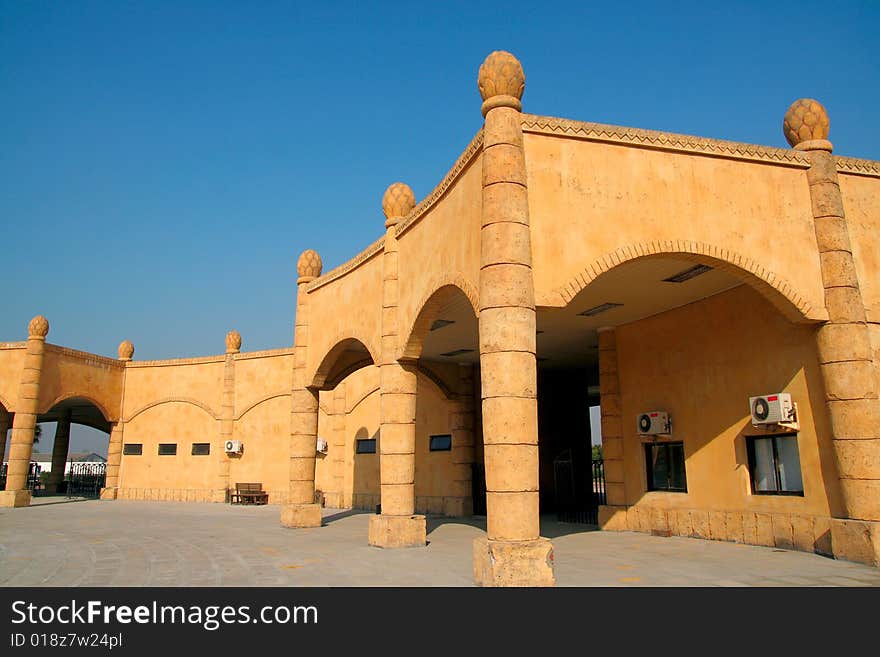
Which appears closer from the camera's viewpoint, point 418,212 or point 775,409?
point 775,409

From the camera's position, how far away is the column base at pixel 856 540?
9562 millimetres

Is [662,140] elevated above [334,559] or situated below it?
above

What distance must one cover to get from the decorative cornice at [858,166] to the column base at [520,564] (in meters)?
8.92

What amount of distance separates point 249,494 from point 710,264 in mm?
20199

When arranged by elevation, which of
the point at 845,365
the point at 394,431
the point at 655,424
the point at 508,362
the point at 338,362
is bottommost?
the point at 394,431

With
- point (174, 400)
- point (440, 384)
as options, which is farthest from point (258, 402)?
point (440, 384)

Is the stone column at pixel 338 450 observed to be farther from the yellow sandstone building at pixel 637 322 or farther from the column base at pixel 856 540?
the column base at pixel 856 540

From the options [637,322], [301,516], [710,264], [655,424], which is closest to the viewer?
[710,264]

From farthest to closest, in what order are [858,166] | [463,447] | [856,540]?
[463,447], [858,166], [856,540]

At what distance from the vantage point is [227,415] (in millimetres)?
26484

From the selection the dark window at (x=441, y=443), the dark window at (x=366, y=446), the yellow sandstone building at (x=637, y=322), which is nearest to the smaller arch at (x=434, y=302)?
the yellow sandstone building at (x=637, y=322)

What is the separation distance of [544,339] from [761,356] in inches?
242

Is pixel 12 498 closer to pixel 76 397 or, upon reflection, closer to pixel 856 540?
pixel 76 397
